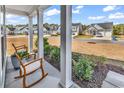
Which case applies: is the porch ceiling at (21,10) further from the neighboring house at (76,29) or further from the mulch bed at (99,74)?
the mulch bed at (99,74)

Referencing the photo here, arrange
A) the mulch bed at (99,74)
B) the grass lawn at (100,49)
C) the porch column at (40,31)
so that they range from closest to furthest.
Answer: the grass lawn at (100,49) → the mulch bed at (99,74) → the porch column at (40,31)

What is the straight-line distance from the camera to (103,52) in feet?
7.49

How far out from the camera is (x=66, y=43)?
2.43 meters

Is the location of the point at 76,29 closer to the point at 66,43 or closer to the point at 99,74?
the point at 66,43

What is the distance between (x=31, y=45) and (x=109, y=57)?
334cm

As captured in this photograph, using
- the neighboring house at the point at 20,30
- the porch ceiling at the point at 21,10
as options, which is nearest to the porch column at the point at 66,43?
the neighboring house at the point at 20,30

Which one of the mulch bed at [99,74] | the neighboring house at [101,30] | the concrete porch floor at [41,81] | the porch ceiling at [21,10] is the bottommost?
the concrete porch floor at [41,81]

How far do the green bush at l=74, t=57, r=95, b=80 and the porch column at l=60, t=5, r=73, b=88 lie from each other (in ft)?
0.39

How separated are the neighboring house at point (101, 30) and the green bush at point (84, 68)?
0.41 metres

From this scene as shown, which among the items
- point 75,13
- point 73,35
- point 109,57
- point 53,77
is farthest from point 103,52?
point 53,77

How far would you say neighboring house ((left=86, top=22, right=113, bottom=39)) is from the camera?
2.14 meters

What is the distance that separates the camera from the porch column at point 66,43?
2.40 m

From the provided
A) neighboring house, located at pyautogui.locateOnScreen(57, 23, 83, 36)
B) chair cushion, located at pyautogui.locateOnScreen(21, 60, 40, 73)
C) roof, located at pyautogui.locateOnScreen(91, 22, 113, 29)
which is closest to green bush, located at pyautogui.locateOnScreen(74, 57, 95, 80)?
neighboring house, located at pyautogui.locateOnScreen(57, 23, 83, 36)

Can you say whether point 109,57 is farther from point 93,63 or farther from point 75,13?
point 75,13
